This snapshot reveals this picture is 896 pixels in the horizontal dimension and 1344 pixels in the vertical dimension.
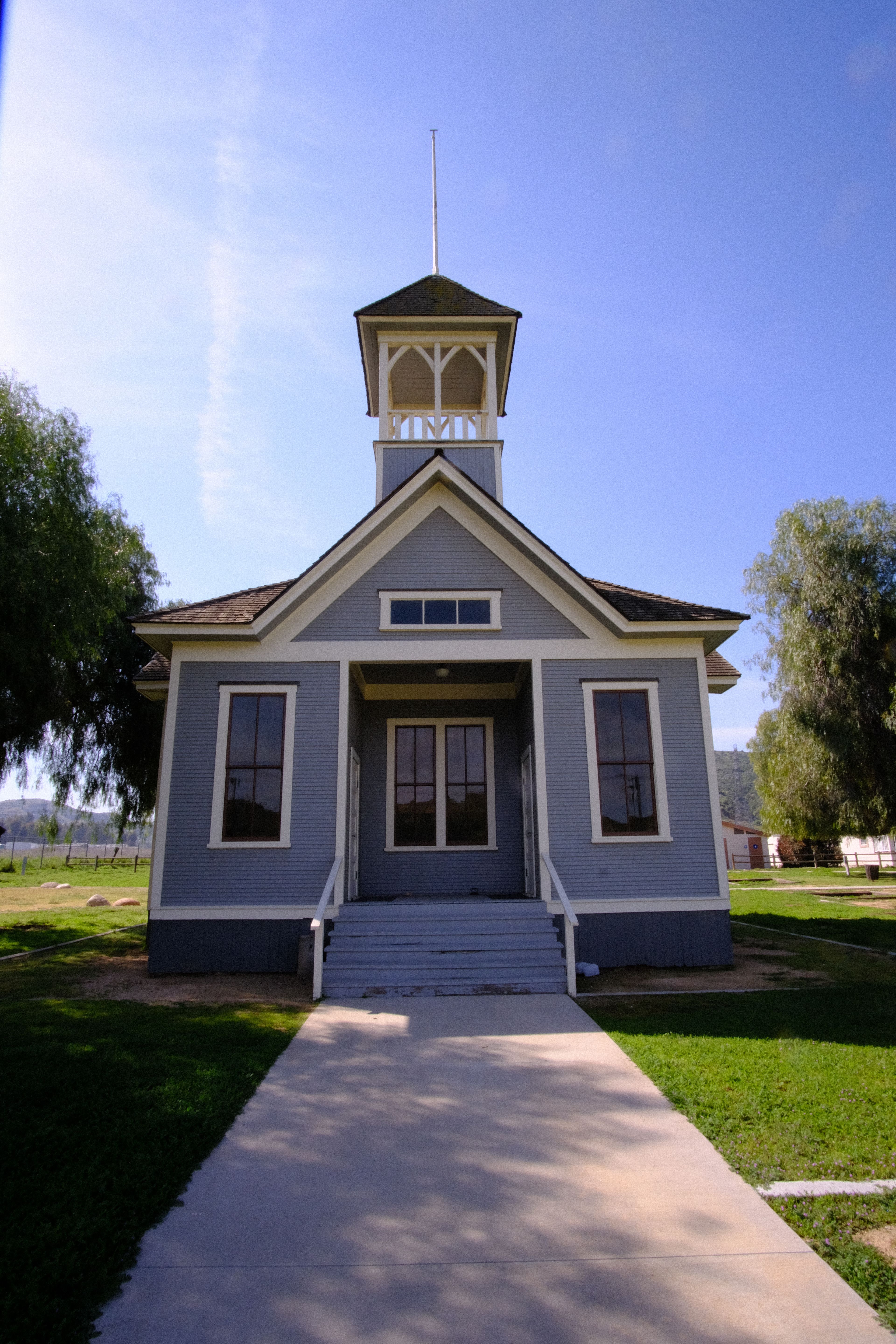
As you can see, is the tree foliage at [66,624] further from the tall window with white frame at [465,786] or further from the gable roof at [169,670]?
the tall window with white frame at [465,786]

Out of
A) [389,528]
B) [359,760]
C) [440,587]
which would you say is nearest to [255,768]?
[359,760]

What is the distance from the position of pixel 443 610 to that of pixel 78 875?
35627 millimetres

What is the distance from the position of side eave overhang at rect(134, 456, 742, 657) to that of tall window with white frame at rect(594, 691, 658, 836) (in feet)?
3.40

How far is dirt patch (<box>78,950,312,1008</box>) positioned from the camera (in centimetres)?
872

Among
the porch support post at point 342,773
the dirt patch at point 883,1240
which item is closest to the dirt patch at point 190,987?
the porch support post at point 342,773

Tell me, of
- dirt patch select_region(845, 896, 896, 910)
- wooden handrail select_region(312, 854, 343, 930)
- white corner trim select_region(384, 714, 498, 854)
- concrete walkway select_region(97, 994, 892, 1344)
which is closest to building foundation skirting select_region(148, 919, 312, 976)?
wooden handrail select_region(312, 854, 343, 930)

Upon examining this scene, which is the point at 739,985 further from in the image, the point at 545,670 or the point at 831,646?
the point at 831,646

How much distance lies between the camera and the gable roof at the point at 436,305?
13.8m

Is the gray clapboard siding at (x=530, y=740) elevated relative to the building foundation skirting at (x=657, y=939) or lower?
elevated

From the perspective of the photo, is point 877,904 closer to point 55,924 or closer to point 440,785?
point 440,785

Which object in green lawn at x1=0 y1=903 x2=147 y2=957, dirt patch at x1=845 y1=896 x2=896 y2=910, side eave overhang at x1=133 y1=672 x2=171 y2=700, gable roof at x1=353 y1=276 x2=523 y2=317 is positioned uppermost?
gable roof at x1=353 y1=276 x2=523 y2=317

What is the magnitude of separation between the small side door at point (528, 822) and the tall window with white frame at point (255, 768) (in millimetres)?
3884

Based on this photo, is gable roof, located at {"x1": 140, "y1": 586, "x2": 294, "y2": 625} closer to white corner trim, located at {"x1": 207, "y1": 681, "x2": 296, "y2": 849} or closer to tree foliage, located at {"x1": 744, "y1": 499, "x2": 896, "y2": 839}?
white corner trim, located at {"x1": 207, "y1": 681, "x2": 296, "y2": 849}

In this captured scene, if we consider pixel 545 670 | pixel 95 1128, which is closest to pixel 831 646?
pixel 545 670
